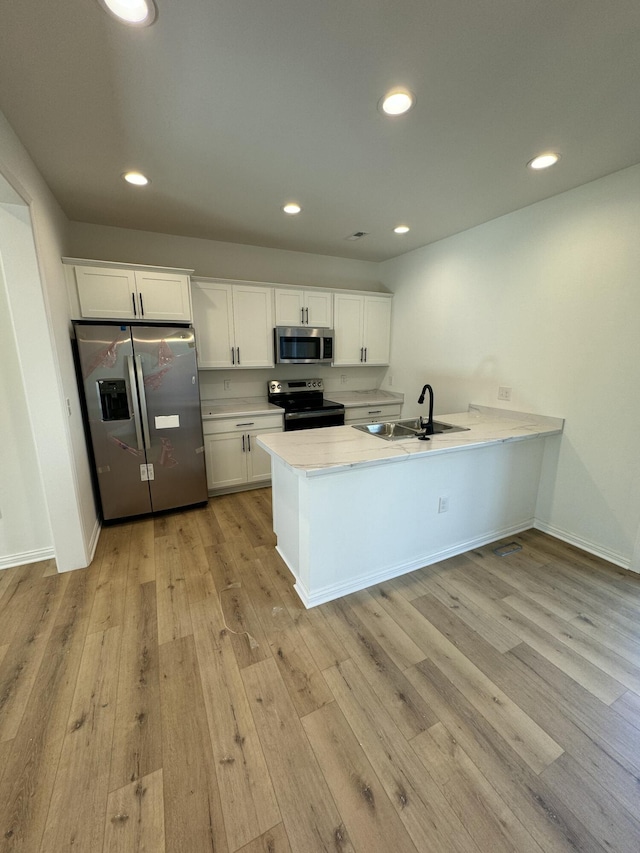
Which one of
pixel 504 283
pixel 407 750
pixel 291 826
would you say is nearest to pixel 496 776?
pixel 407 750

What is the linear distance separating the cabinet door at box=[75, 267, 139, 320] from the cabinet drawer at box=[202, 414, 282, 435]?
1159 mm

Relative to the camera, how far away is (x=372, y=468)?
196 cm

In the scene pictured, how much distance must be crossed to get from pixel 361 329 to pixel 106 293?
8.99 feet

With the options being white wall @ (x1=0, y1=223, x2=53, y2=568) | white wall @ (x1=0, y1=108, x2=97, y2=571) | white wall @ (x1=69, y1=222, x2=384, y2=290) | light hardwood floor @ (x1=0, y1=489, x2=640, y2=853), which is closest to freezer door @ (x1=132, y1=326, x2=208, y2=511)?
white wall @ (x1=0, y1=108, x2=97, y2=571)

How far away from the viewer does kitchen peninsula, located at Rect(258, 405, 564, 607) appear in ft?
6.19

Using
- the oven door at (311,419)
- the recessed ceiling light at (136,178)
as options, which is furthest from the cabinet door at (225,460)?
the recessed ceiling light at (136,178)

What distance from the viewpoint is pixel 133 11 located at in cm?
110

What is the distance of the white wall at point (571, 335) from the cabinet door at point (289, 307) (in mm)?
1624

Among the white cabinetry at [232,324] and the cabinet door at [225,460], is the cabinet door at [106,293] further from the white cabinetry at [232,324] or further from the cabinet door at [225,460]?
the cabinet door at [225,460]

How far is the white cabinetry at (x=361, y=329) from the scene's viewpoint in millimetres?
4051

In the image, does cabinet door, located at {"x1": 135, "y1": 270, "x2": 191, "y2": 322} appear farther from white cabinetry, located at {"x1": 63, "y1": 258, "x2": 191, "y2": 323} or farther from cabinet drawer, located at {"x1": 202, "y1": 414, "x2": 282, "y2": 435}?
cabinet drawer, located at {"x1": 202, "y1": 414, "x2": 282, "y2": 435}

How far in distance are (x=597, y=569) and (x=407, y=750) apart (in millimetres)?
1966

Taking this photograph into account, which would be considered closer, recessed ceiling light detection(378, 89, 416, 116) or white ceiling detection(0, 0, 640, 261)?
white ceiling detection(0, 0, 640, 261)

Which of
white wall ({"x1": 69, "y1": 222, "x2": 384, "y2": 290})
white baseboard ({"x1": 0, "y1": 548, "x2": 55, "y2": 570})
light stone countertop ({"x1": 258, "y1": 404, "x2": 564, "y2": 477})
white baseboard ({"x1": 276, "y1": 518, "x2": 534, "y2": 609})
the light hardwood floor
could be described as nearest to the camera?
the light hardwood floor
